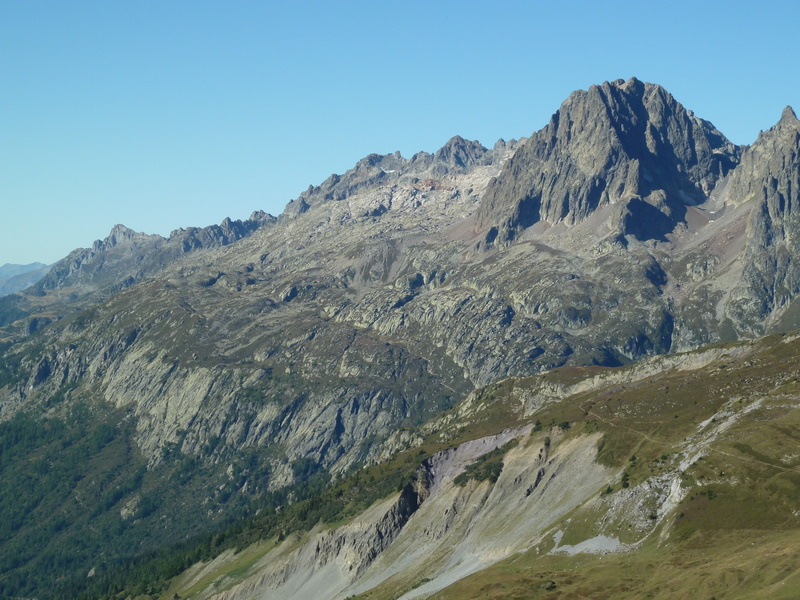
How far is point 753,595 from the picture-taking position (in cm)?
13500

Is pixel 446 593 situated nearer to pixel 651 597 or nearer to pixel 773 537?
pixel 651 597

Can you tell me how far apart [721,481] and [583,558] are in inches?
1308

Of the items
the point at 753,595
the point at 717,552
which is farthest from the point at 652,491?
the point at 753,595

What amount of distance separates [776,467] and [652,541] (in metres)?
30.9

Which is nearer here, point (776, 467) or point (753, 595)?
point (753, 595)

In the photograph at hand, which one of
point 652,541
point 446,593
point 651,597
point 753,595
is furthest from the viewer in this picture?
point 446,593

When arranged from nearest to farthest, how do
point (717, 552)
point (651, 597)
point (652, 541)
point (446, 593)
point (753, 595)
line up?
point (753, 595) < point (651, 597) < point (717, 552) < point (652, 541) < point (446, 593)

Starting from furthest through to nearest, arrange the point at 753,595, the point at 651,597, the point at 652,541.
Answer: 1. the point at 652,541
2. the point at 651,597
3. the point at 753,595

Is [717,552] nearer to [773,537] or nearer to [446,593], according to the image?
[773,537]

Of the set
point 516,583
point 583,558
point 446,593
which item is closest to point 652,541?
point 583,558

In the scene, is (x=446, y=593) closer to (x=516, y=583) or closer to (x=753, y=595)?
(x=516, y=583)

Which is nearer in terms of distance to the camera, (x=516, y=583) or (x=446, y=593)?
(x=516, y=583)

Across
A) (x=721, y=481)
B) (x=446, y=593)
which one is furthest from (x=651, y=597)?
(x=446, y=593)

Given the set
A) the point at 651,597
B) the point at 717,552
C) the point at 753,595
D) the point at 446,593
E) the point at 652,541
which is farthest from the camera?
the point at 446,593
